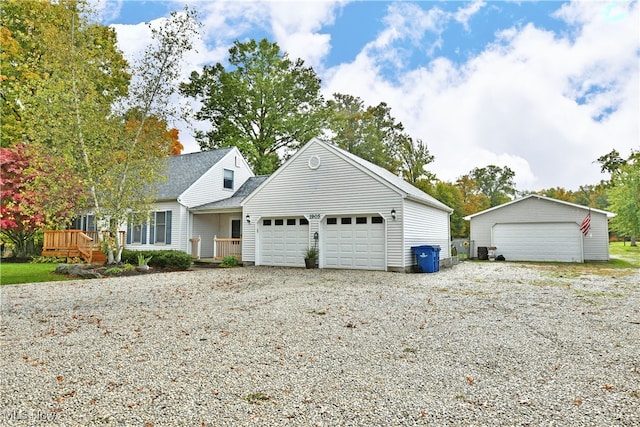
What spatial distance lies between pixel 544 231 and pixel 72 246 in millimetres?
22812

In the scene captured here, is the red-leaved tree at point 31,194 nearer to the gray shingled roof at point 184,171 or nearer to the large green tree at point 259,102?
the gray shingled roof at point 184,171

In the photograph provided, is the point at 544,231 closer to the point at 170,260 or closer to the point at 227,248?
the point at 227,248

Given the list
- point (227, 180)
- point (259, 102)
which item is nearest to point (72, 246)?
point (227, 180)

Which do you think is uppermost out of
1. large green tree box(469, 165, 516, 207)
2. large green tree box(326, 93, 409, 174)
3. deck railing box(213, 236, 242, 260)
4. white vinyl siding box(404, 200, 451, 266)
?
large green tree box(326, 93, 409, 174)

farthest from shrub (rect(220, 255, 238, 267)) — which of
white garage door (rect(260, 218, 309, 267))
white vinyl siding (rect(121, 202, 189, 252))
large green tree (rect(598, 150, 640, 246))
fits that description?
large green tree (rect(598, 150, 640, 246))

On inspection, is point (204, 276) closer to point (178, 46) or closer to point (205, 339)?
point (205, 339)

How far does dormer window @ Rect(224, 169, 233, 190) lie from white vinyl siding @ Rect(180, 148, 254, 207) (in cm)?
18

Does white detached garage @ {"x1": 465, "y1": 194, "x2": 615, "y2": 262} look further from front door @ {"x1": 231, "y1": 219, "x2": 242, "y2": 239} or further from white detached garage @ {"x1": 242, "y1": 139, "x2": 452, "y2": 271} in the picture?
front door @ {"x1": 231, "y1": 219, "x2": 242, "y2": 239}

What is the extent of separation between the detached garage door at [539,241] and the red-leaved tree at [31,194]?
796 inches

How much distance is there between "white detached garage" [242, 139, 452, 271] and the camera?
44.5 feet

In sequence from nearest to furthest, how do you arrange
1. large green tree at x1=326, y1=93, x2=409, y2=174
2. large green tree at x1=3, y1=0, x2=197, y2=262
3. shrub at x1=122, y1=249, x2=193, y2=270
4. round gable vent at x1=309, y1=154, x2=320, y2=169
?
large green tree at x1=3, y1=0, x2=197, y2=262, shrub at x1=122, y1=249, x2=193, y2=270, round gable vent at x1=309, y1=154, x2=320, y2=169, large green tree at x1=326, y1=93, x2=409, y2=174

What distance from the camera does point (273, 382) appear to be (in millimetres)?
3553

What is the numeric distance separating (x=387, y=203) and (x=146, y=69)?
10.1 meters

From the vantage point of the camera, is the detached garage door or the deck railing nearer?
the deck railing
